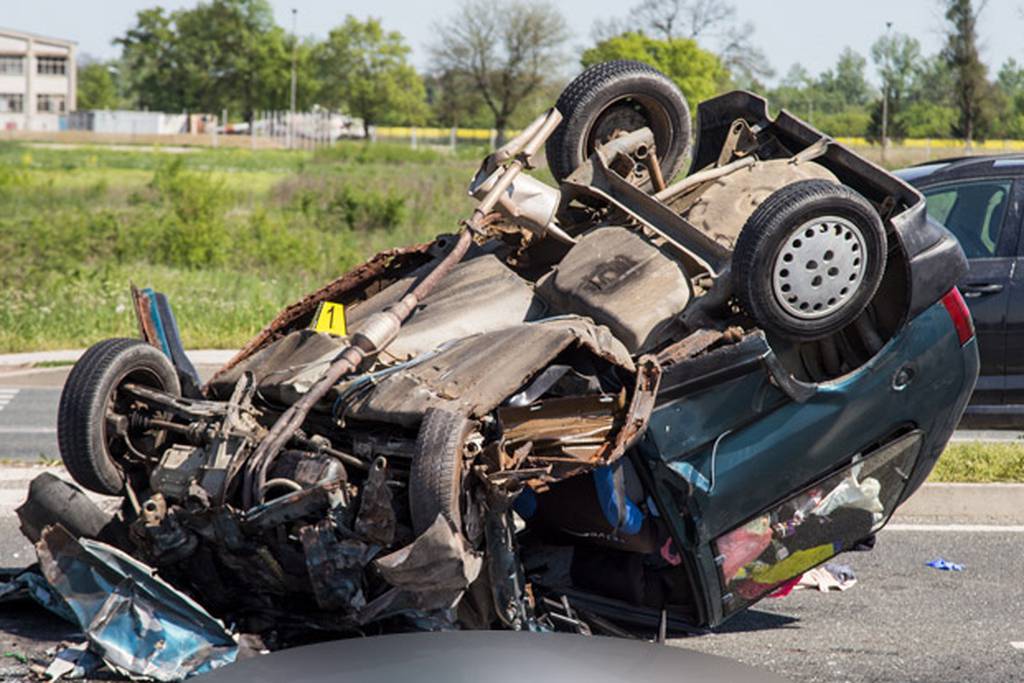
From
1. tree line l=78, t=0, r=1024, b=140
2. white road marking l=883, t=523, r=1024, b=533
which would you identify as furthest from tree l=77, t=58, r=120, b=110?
white road marking l=883, t=523, r=1024, b=533

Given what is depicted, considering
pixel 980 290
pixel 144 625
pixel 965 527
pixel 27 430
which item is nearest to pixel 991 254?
pixel 980 290

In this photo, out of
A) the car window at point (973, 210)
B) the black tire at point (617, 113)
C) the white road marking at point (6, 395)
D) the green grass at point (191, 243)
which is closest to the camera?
the black tire at point (617, 113)

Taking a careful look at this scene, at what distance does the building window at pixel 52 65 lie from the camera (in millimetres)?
121500

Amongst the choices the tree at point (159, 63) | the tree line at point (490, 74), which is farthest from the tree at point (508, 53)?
the tree at point (159, 63)

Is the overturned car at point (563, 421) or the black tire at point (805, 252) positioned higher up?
the black tire at point (805, 252)

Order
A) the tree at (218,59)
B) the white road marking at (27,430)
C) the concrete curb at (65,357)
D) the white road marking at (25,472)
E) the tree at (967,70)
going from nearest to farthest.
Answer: the white road marking at (25,472)
the white road marking at (27,430)
the concrete curb at (65,357)
the tree at (967,70)
the tree at (218,59)

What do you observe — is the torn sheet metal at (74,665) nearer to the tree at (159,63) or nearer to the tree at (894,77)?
the tree at (894,77)

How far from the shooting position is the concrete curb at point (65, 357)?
14806 millimetres

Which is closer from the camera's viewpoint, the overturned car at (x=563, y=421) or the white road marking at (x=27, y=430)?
the overturned car at (x=563, y=421)

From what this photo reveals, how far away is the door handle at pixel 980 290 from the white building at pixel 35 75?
376 ft

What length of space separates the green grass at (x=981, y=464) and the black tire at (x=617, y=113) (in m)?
2.80

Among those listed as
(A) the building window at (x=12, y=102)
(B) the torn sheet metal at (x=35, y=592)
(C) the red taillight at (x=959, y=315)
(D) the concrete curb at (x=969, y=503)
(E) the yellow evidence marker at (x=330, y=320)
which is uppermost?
(C) the red taillight at (x=959, y=315)

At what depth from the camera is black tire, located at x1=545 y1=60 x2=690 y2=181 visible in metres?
6.61

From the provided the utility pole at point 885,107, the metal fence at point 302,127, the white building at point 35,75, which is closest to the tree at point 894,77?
the utility pole at point 885,107
